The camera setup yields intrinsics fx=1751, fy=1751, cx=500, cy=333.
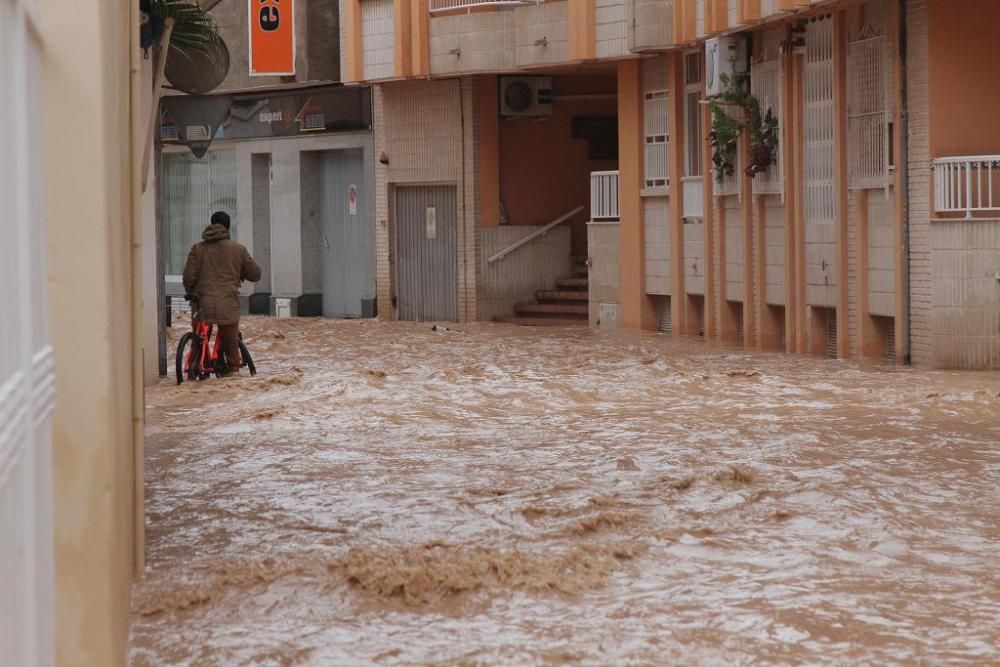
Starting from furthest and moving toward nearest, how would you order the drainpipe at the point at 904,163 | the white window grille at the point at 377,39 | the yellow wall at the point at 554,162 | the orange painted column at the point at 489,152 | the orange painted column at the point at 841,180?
the yellow wall at the point at 554,162 < the orange painted column at the point at 489,152 < the white window grille at the point at 377,39 < the orange painted column at the point at 841,180 < the drainpipe at the point at 904,163

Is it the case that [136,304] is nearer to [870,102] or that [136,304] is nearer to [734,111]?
[870,102]

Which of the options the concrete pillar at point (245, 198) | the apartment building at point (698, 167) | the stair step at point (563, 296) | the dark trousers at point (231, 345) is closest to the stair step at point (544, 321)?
the apartment building at point (698, 167)

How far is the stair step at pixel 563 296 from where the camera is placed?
29359mm

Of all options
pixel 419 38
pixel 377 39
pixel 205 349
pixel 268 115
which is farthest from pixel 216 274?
pixel 268 115

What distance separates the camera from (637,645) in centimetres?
737

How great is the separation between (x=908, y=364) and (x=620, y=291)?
27.3 ft

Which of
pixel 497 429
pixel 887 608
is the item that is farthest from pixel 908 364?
pixel 887 608

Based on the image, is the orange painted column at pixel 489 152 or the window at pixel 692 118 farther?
the orange painted column at pixel 489 152

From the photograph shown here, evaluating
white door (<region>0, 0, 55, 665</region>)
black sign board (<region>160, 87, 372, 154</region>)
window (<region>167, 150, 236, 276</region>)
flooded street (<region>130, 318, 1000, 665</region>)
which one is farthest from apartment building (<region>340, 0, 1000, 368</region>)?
white door (<region>0, 0, 55, 665</region>)

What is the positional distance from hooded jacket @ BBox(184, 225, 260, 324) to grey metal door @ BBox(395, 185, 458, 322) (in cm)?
1196

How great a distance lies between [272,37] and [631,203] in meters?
7.21

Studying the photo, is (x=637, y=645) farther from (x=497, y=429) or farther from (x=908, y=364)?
(x=908, y=364)

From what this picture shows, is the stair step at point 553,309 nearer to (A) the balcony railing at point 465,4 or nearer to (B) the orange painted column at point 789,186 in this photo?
(A) the balcony railing at point 465,4

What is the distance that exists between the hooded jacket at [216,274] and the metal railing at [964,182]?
7.35m
